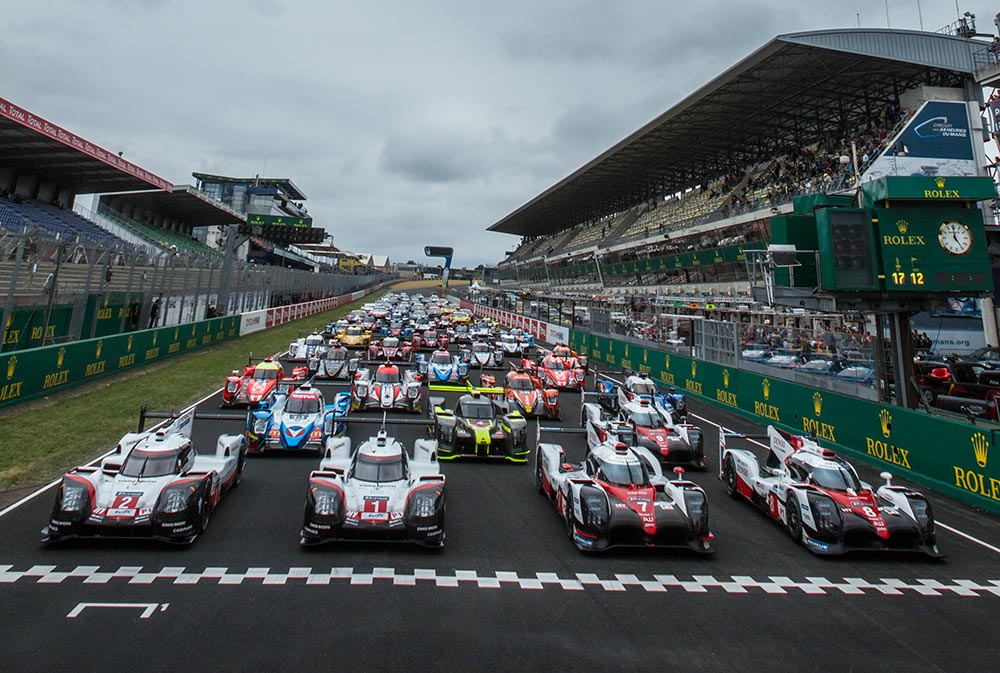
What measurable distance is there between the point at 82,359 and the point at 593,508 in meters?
17.9

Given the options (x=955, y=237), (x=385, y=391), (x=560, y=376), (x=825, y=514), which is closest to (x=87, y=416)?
(x=385, y=391)

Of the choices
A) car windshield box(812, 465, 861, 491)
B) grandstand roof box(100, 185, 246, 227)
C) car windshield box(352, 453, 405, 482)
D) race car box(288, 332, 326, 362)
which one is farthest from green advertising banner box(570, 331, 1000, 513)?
grandstand roof box(100, 185, 246, 227)

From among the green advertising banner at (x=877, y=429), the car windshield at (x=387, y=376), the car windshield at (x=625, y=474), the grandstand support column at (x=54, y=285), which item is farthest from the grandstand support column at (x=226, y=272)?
the car windshield at (x=625, y=474)

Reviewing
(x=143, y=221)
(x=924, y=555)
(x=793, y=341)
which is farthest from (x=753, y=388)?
(x=143, y=221)

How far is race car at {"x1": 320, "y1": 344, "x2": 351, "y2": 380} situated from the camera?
2070 cm

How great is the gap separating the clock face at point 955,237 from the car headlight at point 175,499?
15098 mm

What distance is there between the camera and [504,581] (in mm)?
6242

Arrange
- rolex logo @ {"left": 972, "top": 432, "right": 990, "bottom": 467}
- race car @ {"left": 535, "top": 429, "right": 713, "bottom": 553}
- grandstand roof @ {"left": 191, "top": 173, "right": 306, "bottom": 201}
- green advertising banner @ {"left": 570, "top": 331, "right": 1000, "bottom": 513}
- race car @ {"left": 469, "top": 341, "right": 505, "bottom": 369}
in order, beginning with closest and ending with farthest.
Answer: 1. race car @ {"left": 535, "top": 429, "right": 713, "bottom": 553}
2. rolex logo @ {"left": 972, "top": 432, "right": 990, "bottom": 467}
3. green advertising banner @ {"left": 570, "top": 331, "right": 1000, "bottom": 513}
4. race car @ {"left": 469, "top": 341, "right": 505, "bottom": 369}
5. grandstand roof @ {"left": 191, "top": 173, "right": 306, "bottom": 201}

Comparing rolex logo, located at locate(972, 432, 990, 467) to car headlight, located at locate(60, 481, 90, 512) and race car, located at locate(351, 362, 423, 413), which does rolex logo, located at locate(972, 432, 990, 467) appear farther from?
car headlight, located at locate(60, 481, 90, 512)

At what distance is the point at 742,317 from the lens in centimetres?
2977

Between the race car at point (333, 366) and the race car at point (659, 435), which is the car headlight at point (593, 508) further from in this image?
the race car at point (333, 366)

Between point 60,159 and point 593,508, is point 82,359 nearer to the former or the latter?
point 593,508

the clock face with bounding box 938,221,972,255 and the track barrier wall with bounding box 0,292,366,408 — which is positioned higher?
the clock face with bounding box 938,221,972,255

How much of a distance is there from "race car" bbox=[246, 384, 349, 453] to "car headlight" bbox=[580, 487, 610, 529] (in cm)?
605
